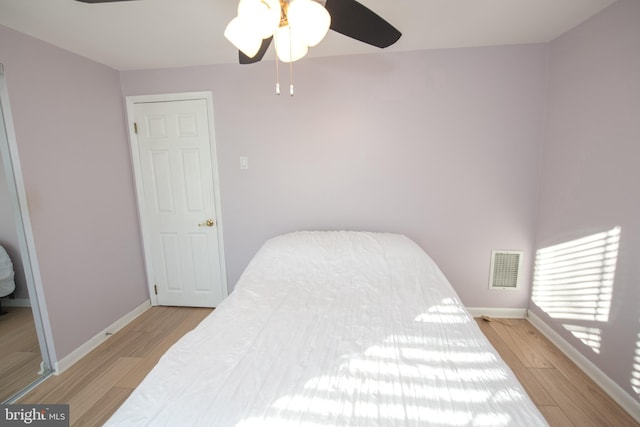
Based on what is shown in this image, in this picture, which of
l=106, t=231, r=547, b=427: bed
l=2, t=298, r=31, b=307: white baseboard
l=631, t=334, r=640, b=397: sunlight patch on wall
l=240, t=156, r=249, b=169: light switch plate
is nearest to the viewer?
l=106, t=231, r=547, b=427: bed

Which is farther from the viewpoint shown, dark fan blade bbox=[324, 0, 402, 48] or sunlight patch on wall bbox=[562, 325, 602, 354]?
sunlight patch on wall bbox=[562, 325, 602, 354]

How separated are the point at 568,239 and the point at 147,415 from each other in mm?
2694

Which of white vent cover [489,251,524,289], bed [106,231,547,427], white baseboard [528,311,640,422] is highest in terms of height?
bed [106,231,547,427]

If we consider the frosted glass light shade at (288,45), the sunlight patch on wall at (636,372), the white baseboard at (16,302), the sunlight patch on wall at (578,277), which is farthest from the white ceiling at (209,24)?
the white baseboard at (16,302)

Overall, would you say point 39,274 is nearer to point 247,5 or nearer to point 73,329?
point 73,329

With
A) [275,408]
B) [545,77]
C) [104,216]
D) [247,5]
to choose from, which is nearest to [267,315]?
[275,408]

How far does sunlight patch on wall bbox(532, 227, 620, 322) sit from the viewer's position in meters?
1.73

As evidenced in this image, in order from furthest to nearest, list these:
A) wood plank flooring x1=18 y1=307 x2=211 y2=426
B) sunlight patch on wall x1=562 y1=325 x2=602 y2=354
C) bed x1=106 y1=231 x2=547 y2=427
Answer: sunlight patch on wall x1=562 y1=325 x2=602 y2=354, wood plank flooring x1=18 y1=307 x2=211 y2=426, bed x1=106 y1=231 x2=547 y2=427

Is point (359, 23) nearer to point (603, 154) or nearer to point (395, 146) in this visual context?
point (395, 146)

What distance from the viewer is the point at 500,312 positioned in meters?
2.53

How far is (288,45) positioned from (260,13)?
27cm

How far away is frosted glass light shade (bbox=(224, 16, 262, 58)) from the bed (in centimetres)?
119

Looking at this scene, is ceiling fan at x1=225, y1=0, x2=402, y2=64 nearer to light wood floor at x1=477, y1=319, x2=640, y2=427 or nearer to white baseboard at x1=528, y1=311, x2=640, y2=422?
light wood floor at x1=477, y1=319, x2=640, y2=427

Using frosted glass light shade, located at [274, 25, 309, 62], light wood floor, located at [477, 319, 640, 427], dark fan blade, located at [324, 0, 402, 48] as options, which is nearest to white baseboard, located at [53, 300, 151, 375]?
frosted glass light shade, located at [274, 25, 309, 62]
